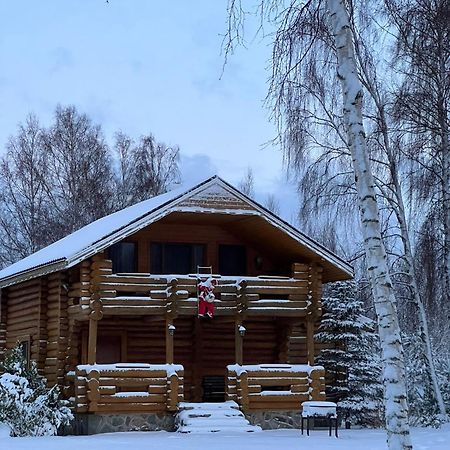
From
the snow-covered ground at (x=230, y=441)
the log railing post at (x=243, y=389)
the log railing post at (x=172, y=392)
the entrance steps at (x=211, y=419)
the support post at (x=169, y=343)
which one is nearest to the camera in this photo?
the snow-covered ground at (x=230, y=441)

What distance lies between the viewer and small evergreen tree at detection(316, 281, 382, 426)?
25.1 m

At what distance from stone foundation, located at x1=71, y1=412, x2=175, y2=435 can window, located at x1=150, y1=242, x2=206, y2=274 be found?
429 cm

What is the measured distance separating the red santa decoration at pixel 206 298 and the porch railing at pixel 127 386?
4.77 ft

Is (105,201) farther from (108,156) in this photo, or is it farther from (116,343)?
(116,343)

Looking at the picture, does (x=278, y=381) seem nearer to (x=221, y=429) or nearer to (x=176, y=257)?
(x=221, y=429)

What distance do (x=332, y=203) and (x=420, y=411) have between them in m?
6.54

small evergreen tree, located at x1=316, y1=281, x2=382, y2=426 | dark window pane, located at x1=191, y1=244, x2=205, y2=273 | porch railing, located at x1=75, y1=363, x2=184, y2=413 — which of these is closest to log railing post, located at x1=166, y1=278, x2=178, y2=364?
porch railing, located at x1=75, y1=363, x2=184, y2=413

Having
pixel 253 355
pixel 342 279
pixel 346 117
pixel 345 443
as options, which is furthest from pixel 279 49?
pixel 253 355

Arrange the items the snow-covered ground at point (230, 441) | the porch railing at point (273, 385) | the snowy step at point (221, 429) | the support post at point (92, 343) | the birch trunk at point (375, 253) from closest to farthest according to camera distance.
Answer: the birch trunk at point (375, 253) → the snow-covered ground at point (230, 441) → the snowy step at point (221, 429) → the support post at point (92, 343) → the porch railing at point (273, 385)

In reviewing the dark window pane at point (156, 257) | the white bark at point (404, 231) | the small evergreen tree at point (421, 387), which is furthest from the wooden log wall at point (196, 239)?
the small evergreen tree at point (421, 387)

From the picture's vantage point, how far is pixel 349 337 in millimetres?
25203

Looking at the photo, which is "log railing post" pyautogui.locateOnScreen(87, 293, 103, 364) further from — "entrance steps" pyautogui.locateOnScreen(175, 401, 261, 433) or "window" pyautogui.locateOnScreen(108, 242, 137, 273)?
"window" pyautogui.locateOnScreen(108, 242, 137, 273)

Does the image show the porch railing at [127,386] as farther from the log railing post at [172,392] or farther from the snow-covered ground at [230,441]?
the snow-covered ground at [230,441]

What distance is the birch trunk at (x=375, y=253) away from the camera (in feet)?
35.8
